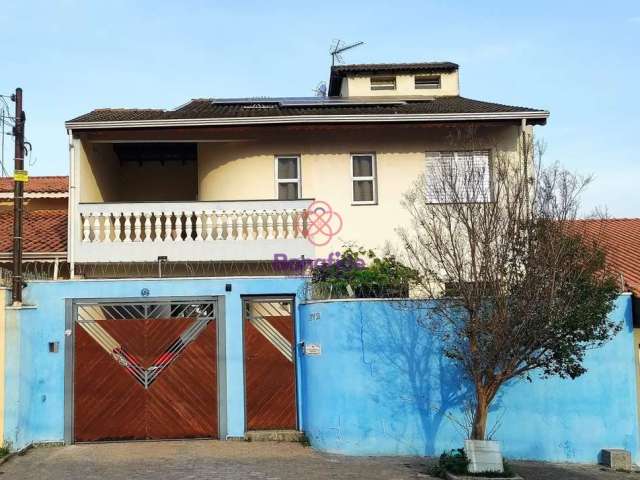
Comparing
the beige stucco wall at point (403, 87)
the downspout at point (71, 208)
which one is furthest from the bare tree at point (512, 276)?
→ the beige stucco wall at point (403, 87)

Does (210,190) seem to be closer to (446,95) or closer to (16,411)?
(16,411)

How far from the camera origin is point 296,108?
16453mm

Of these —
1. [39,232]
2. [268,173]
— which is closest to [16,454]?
[39,232]

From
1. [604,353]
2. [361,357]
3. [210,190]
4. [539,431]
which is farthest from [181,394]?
[604,353]

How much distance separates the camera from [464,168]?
11.1 metres

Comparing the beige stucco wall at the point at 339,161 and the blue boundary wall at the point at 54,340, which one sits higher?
the beige stucco wall at the point at 339,161

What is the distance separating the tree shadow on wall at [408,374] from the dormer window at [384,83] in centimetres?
982

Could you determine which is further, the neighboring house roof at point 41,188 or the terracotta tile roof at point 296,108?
the neighboring house roof at point 41,188

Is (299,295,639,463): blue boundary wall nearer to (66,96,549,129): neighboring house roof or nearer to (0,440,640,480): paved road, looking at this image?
(0,440,640,480): paved road

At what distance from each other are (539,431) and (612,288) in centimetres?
274

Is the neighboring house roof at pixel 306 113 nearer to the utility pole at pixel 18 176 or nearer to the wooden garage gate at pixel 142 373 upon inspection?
the utility pole at pixel 18 176

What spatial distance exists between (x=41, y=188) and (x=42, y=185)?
0.34 m

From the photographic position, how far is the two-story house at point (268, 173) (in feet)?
45.6

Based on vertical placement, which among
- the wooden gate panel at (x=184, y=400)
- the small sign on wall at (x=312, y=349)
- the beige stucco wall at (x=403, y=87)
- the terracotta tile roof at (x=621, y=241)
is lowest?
the wooden gate panel at (x=184, y=400)
